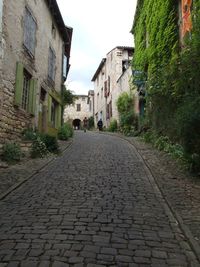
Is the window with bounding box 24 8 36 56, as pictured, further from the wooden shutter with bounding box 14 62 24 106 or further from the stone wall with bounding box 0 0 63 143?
the wooden shutter with bounding box 14 62 24 106

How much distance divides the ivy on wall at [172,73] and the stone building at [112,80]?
27.5ft

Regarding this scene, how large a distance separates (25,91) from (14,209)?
334 inches

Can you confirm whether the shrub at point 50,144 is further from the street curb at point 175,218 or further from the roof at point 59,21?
the roof at point 59,21

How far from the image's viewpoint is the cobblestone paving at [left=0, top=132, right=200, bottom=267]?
4.53 metres

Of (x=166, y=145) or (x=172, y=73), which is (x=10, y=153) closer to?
(x=172, y=73)

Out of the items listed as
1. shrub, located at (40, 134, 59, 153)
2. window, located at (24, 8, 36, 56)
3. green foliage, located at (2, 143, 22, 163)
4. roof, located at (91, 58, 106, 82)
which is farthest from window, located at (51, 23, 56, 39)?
roof, located at (91, 58, 106, 82)

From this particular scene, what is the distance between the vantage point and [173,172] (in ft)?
34.9

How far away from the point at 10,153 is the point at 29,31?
5489mm

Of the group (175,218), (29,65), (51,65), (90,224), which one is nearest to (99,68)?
(51,65)

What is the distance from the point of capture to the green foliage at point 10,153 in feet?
37.3

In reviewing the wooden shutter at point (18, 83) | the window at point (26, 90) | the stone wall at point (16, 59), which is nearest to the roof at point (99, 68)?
the stone wall at point (16, 59)

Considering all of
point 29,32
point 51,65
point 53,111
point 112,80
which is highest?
point 112,80

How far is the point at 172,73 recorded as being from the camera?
10.2 m

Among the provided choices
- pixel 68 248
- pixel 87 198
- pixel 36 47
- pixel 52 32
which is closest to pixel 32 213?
pixel 87 198
